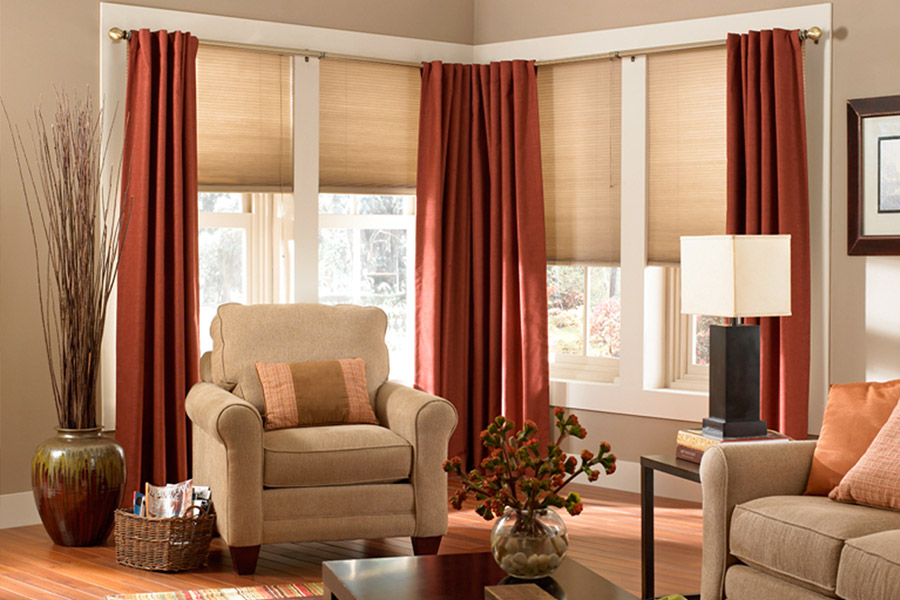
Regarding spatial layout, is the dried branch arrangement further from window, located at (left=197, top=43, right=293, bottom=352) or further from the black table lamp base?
the black table lamp base

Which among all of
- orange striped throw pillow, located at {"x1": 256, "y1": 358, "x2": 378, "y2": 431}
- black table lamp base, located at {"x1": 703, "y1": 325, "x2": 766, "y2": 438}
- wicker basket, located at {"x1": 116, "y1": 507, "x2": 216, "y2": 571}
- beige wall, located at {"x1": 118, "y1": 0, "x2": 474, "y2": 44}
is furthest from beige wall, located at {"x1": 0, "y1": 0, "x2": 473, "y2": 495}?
black table lamp base, located at {"x1": 703, "y1": 325, "x2": 766, "y2": 438}

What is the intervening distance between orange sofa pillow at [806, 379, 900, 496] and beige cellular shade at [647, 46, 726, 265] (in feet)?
5.67

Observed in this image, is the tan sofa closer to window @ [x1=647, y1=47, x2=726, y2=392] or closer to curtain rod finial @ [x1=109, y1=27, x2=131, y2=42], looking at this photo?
window @ [x1=647, y1=47, x2=726, y2=392]

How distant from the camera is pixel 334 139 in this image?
525cm

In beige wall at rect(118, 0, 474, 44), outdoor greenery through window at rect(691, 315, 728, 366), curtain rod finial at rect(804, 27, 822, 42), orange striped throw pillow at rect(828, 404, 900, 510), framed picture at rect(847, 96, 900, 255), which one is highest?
beige wall at rect(118, 0, 474, 44)

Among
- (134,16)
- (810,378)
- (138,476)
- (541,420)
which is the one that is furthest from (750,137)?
(138,476)

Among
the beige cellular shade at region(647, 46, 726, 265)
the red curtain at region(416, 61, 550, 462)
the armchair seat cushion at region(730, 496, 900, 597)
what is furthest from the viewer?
the red curtain at region(416, 61, 550, 462)

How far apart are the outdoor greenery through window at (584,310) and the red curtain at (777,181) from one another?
89 cm

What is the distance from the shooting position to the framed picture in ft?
14.3

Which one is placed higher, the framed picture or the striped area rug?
the framed picture

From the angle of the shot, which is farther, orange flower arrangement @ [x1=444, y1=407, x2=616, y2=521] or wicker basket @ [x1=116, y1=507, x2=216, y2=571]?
wicker basket @ [x1=116, y1=507, x2=216, y2=571]

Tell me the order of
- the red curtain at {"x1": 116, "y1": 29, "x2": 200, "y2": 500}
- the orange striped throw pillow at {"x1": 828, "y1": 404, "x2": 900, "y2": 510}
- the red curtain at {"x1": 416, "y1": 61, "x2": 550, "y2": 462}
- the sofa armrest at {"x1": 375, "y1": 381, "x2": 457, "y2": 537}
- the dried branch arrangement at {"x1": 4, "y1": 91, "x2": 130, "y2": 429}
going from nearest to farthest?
the orange striped throw pillow at {"x1": 828, "y1": 404, "x2": 900, "y2": 510}, the sofa armrest at {"x1": 375, "y1": 381, "x2": 457, "y2": 537}, the dried branch arrangement at {"x1": 4, "y1": 91, "x2": 130, "y2": 429}, the red curtain at {"x1": 116, "y1": 29, "x2": 200, "y2": 500}, the red curtain at {"x1": 416, "y1": 61, "x2": 550, "y2": 462}

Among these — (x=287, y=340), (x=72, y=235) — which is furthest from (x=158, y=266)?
(x=287, y=340)

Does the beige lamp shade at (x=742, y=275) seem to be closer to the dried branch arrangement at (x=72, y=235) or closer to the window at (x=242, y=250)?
the window at (x=242, y=250)
